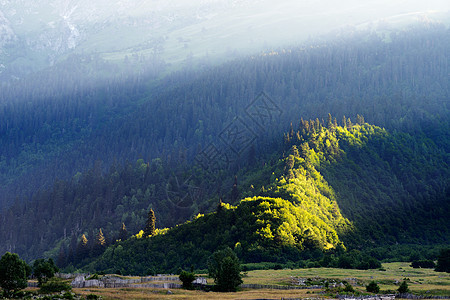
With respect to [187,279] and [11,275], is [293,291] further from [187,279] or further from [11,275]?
[11,275]

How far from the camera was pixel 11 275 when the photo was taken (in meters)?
76.5

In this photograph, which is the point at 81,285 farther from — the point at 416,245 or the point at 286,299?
the point at 416,245

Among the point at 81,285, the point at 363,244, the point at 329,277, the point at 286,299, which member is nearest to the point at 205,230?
the point at 363,244

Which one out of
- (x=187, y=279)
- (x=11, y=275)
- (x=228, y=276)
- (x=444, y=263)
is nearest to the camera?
(x=11, y=275)

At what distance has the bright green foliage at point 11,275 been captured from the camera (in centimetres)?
7625

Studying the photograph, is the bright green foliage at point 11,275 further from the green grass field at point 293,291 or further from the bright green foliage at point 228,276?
the bright green foliage at point 228,276

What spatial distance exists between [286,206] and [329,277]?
75.4 m

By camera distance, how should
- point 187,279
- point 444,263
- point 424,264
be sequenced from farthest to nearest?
1. point 424,264
2. point 444,263
3. point 187,279

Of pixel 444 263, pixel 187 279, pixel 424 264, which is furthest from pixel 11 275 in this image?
pixel 424 264

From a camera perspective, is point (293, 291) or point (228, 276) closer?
point (293, 291)

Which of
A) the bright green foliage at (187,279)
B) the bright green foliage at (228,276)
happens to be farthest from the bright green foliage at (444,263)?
the bright green foliage at (187,279)

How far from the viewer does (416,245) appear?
194625mm

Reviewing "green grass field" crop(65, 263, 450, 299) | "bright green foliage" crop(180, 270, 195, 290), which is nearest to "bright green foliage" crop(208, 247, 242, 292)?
"green grass field" crop(65, 263, 450, 299)

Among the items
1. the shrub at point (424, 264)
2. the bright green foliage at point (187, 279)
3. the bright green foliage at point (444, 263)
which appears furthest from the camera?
the shrub at point (424, 264)
